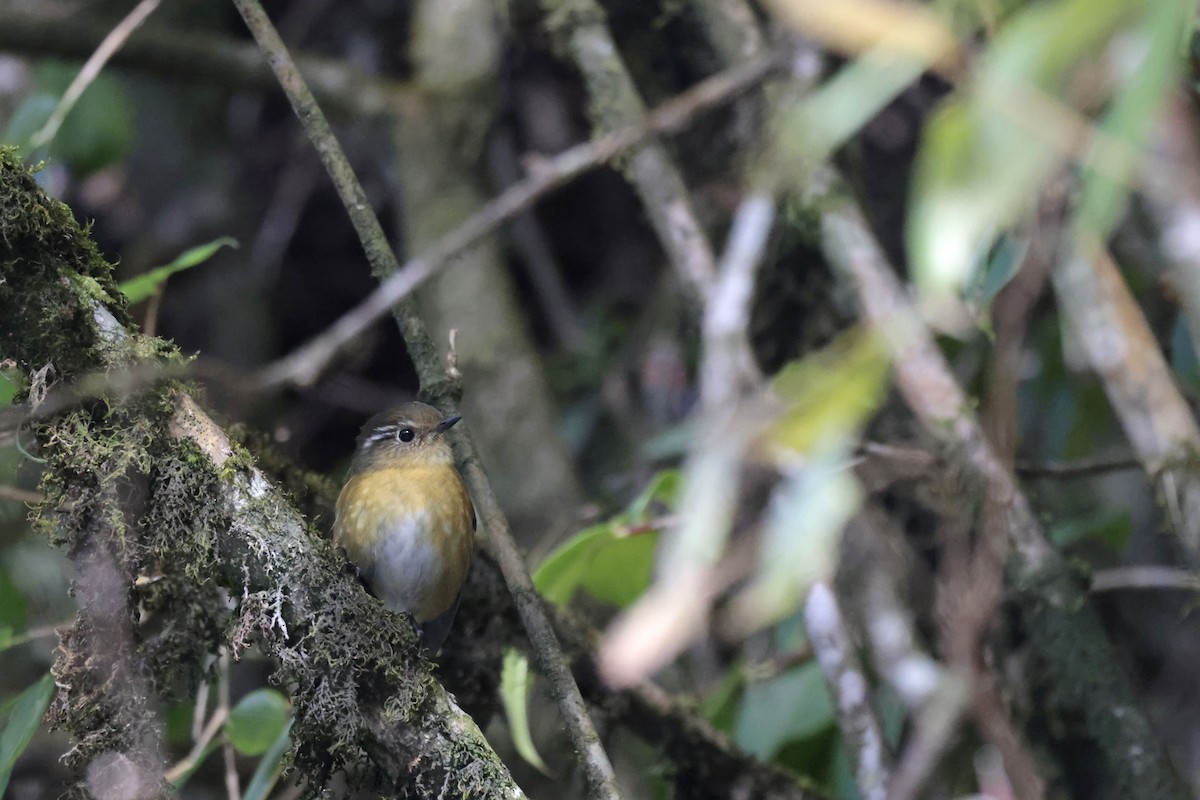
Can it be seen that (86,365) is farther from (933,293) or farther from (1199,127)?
(1199,127)

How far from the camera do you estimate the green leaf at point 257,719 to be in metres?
3.04

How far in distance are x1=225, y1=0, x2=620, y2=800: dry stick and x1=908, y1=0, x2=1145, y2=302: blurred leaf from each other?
1.31 m

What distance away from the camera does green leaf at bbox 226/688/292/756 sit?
9.96ft

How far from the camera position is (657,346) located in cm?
513

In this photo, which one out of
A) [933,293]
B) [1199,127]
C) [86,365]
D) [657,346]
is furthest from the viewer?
[657,346]

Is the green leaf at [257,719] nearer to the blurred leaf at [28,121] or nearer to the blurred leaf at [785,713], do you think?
the blurred leaf at [785,713]

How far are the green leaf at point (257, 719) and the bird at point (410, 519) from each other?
0.37 meters

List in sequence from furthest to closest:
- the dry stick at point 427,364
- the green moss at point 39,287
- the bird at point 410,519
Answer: the bird at point 410,519 < the dry stick at point 427,364 < the green moss at point 39,287

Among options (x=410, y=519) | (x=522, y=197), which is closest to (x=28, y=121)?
(x=522, y=197)

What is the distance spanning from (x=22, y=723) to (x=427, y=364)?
1145 mm

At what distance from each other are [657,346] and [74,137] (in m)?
2.35

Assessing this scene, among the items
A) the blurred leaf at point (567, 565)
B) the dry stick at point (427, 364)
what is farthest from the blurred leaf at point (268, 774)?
the dry stick at point (427, 364)

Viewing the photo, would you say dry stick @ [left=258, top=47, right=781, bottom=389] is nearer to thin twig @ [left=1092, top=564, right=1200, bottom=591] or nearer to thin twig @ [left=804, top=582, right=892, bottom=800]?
thin twig @ [left=804, top=582, right=892, bottom=800]

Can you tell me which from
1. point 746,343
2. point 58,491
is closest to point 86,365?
point 58,491
